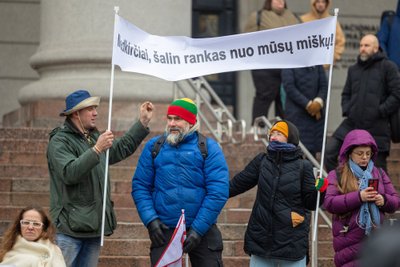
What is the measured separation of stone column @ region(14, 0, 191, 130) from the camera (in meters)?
12.7

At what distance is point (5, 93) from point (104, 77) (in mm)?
4709

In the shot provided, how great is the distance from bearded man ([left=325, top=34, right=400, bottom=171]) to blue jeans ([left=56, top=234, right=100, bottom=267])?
386 centimetres

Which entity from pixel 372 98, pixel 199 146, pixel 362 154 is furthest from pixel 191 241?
pixel 372 98

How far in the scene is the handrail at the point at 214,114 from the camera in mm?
11898

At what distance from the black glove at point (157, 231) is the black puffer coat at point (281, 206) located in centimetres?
68

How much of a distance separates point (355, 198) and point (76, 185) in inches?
79.6

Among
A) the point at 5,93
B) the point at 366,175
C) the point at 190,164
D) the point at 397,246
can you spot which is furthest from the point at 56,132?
the point at 5,93

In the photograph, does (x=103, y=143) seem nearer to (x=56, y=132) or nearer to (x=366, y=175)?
(x=56, y=132)

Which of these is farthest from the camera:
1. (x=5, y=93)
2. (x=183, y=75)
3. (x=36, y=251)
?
(x=5, y=93)

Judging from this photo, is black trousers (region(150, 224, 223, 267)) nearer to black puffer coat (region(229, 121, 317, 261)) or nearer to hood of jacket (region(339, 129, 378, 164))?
black puffer coat (region(229, 121, 317, 261))

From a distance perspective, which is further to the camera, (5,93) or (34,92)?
(5,93)

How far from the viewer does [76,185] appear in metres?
7.12

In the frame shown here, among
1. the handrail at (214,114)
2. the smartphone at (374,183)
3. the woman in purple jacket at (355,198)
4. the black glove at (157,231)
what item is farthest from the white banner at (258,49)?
the handrail at (214,114)

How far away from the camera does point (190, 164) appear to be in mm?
7066
